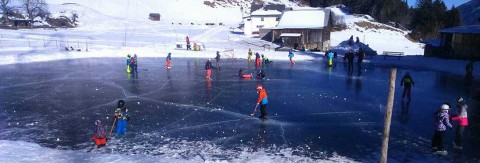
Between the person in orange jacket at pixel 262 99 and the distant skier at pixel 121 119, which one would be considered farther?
the person in orange jacket at pixel 262 99

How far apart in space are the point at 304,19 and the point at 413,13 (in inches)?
2392

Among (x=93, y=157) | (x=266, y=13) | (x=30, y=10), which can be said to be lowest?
(x=93, y=157)

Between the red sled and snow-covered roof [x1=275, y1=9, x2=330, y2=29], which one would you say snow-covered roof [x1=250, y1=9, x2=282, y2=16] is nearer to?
snow-covered roof [x1=275, y1=9, x2=330, y2=29]

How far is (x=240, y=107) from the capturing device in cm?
1453

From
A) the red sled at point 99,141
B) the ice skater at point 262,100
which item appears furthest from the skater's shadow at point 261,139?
the red sled at point 99,141

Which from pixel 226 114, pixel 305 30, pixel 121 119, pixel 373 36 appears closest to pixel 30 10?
pixel 305 30

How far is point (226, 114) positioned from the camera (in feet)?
44.1

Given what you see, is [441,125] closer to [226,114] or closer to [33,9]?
[226,114]

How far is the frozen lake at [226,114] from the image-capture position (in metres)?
9.97

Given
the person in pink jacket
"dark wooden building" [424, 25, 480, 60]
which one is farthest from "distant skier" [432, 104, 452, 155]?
"dark wooden building" [424, 25, 480, 60]

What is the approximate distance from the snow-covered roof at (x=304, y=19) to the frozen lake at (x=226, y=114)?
26.2 meters

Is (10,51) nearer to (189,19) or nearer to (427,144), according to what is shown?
(427,144)

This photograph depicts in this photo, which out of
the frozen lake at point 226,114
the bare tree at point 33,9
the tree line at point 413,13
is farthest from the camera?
the tree line at point 413,13

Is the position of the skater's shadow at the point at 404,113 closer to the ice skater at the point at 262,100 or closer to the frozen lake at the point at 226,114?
the frozen lake at the point at 226,114
